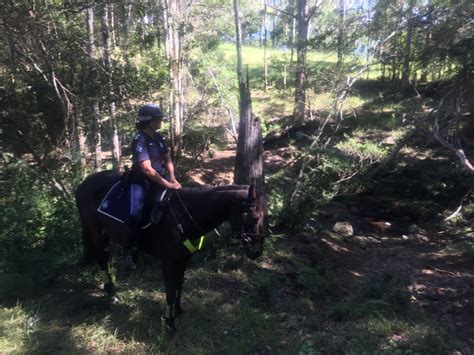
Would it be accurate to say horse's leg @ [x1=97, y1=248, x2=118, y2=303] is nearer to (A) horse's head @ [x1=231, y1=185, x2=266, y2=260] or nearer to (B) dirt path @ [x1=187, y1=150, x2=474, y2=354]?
(A) horse's head @ [x1=231, y1=185, x2=266, y2=260]

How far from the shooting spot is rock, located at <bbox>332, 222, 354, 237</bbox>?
10527 mm

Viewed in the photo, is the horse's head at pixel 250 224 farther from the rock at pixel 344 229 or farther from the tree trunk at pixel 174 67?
the tree trunk at pixel 174 67

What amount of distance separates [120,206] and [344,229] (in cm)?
725

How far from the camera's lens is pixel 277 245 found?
8.41m

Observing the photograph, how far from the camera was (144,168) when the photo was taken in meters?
4.58

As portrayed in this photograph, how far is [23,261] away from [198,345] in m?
3.06

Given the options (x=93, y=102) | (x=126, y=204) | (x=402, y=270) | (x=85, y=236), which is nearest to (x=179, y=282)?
(x=126, y=204)

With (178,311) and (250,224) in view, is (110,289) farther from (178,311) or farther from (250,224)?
(250,224)

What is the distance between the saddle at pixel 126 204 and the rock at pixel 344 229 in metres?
6.83

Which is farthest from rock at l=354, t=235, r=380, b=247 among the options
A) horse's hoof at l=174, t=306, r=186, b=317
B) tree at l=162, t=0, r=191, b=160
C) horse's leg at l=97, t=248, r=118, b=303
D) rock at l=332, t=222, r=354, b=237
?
tree at l=162, t=0, r=191, b=160

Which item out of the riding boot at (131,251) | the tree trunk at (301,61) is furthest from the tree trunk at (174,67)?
the riding boot at (131,251)

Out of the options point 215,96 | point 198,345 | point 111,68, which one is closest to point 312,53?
point 215,96

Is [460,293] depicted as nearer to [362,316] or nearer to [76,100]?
[362,316]

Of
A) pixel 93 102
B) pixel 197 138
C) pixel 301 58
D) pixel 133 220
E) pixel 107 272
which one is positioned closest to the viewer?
pixel 133 220
